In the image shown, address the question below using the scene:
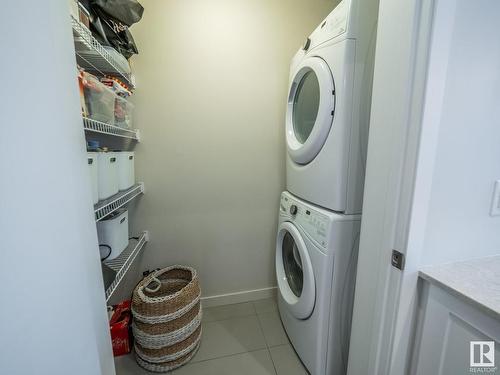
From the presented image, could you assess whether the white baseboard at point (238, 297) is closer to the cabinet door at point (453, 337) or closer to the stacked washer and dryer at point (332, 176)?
the stacked washer and dryer at point (332, 176)

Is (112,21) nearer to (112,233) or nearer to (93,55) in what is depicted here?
(93,55)

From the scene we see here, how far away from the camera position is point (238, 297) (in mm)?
1814

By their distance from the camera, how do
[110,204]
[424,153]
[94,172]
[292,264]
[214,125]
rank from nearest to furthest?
[424,153], [94,172], [110,204], [292,264], [214,125]

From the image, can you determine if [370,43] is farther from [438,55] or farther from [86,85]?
[86,85]

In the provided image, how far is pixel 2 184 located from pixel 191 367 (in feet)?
4.56

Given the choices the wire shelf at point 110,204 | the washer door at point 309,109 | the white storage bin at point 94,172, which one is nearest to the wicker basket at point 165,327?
the wire shelf at point 110,204

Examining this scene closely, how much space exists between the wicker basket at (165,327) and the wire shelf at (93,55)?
1.22 metres

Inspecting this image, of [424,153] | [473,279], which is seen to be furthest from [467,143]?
[473,279]

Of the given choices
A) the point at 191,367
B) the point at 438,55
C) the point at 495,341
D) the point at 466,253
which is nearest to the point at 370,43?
the point at 438,55

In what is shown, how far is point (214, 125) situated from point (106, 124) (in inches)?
28.2

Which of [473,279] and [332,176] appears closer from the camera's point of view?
[473,279]

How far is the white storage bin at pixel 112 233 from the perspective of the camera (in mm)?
1104

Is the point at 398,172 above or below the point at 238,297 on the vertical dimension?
above

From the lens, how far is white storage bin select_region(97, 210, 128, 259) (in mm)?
1104
